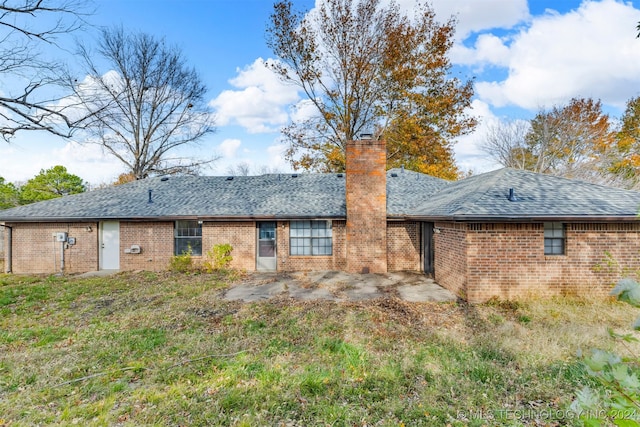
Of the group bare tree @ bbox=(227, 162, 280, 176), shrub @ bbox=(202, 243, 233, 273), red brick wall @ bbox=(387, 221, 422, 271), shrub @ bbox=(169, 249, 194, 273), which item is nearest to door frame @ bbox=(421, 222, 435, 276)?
red brick wall @ bbox=(387, 221, 422, 271)

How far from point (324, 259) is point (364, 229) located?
1.95 m

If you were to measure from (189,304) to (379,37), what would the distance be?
57.9ft

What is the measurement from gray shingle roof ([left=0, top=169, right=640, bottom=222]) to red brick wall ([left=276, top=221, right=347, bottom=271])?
0.72m

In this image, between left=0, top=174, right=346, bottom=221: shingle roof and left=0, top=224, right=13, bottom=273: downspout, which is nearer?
left=0, top=174, right=346, bottom=221: shingle roof

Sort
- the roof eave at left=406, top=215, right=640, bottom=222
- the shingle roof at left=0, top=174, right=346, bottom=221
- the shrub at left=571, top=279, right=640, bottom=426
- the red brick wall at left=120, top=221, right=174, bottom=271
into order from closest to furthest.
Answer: the shrub at left=571, top=279, right=640, bottom=426, the roof eave at left=406, top=215, right=640, bottom=222, the shingle roof at left=0, top=174, right=346, bottom=221, the red brick wall at left=120, top=221, right=174, bottom=271

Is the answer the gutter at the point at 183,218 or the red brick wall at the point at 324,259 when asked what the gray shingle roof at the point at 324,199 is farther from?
the red brick wall at the point at 324,259

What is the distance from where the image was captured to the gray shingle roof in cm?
798

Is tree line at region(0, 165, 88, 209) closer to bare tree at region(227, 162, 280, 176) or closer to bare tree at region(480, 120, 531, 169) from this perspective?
bare tree at region(227, 162, 280, 176)

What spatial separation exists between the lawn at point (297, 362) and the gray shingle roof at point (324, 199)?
236 cm

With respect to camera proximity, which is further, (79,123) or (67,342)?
(79,123)

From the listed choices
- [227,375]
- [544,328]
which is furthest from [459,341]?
[227,375]

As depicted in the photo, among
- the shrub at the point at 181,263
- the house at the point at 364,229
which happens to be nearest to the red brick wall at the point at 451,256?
the house at the point at 364,229

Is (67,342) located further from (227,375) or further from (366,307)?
(366,307)

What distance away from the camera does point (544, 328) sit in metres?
5.90
